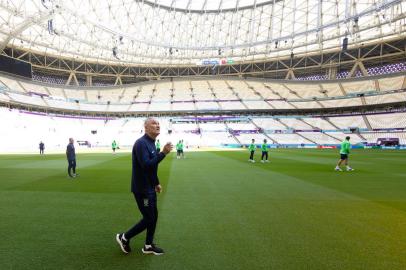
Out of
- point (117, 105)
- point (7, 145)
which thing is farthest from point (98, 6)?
point (117, 105)

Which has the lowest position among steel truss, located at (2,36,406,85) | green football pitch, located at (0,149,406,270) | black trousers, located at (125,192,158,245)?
green football pitch, located at (0,149,406,270)

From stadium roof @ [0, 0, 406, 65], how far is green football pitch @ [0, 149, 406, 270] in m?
31.7

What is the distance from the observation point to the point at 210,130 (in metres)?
56.8

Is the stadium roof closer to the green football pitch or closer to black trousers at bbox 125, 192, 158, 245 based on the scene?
the green football pitch

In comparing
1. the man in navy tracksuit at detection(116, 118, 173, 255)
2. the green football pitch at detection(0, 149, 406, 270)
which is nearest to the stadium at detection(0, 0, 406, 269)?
the green football pitch at detection(0, 149, 406, 270)

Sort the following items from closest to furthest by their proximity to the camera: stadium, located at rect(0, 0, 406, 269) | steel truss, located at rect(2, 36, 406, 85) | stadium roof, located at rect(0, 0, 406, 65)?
1. stadium, located at rect(0, 0, 406, 269)
2. stadium roof, located at rect(0, 0, 406, 65)
3. steel truss, located at rect(2, 36, 406, 85)

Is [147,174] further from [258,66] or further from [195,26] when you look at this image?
[258,66]

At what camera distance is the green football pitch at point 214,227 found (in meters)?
3.69

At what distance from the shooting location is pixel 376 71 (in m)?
54.1

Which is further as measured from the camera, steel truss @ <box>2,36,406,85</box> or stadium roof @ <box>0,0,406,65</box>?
steel truss @ <box>2,36,406,85</box>

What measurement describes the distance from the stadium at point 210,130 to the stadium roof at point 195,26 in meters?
0.27

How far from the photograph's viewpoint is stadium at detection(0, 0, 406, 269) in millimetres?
4379

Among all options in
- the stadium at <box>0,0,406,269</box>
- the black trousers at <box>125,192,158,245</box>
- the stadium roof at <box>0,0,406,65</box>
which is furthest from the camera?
the stadium roof at <box>0,0,406,65</box>

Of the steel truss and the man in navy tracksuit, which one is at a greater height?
the steel truss
